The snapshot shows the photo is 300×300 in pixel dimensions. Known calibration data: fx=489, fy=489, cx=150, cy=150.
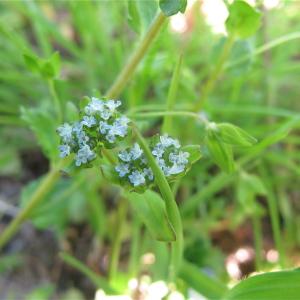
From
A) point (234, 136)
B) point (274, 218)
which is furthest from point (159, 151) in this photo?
point (274, 218)

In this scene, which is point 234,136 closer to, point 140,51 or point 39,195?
point 140,51

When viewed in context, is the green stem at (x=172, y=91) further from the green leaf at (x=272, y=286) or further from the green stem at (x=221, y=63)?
the green leaf at (x=272, y=286)

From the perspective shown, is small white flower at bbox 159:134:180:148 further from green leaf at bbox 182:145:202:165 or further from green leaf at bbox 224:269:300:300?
green leaf at bbox 224:269:300:300

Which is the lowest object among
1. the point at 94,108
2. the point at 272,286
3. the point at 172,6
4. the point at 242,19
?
the point at 272,286

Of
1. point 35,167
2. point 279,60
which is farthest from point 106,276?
point 279,60

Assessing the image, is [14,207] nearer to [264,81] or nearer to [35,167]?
[35,167]

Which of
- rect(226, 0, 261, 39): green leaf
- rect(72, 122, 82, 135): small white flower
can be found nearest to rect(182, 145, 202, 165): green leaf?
rect(72, 122, 82, 135): small white flower
